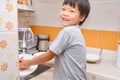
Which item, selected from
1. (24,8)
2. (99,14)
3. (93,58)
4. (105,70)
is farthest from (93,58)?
(24,8)

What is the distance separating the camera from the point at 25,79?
3.68 feet

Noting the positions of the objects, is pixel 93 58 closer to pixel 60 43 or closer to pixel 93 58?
pixel 93 58

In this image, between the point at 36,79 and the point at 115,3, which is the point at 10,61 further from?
the point at 115,3

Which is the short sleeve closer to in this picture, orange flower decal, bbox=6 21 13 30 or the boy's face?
the boy's face

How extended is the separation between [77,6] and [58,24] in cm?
84

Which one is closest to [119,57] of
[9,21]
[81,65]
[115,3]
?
[115,3]

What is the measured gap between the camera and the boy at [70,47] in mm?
789

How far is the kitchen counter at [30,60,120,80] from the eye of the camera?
1.13 m

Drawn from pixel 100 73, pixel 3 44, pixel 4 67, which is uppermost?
pixel 3 44

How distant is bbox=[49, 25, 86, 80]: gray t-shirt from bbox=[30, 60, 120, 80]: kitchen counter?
0.33 meters

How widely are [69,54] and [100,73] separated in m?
0.46

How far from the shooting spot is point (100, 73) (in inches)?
46.4

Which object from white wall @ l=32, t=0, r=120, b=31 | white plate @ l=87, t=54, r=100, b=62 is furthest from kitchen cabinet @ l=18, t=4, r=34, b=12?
white plate @ l=87, t=54, r=100, b=62

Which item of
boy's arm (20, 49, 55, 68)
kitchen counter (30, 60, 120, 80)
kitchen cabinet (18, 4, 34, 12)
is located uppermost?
kitchen cabinet (18, 4, 34, 12)
